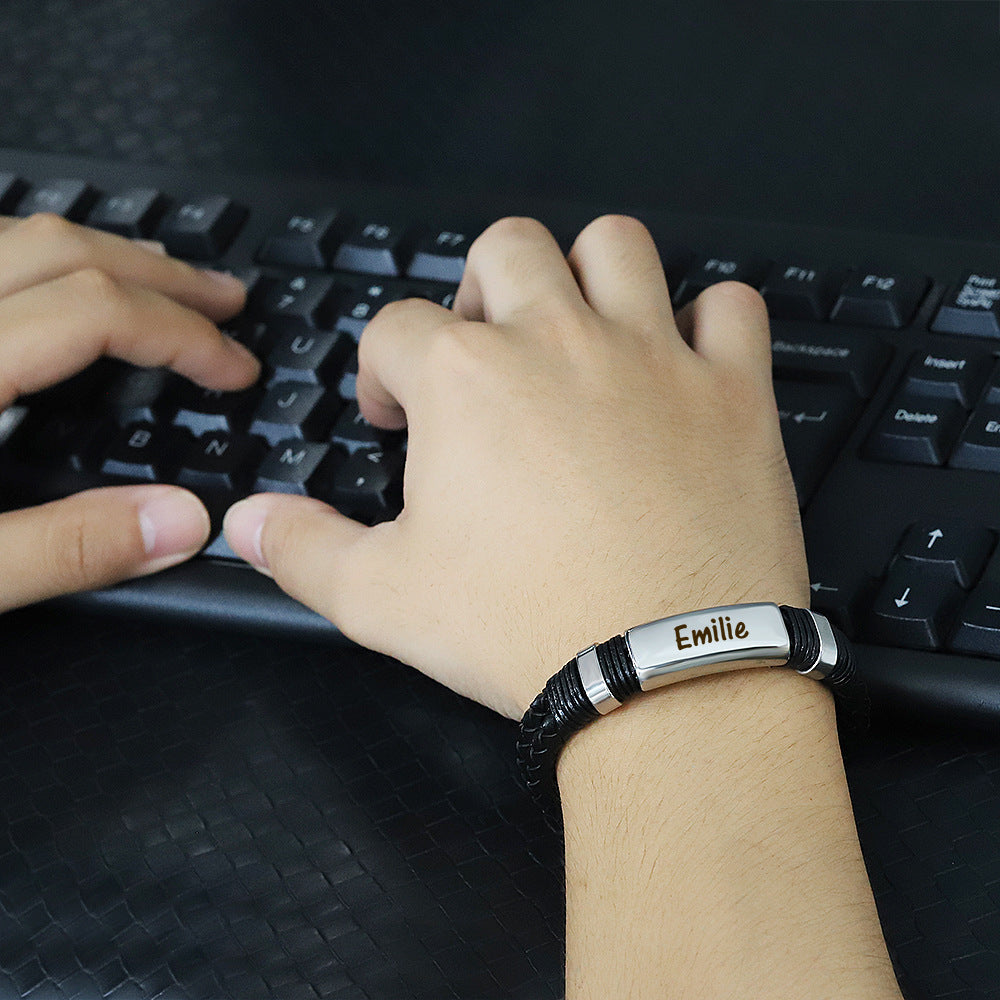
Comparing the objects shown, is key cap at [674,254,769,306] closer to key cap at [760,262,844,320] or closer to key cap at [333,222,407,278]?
key cap at [760,262,844,320]

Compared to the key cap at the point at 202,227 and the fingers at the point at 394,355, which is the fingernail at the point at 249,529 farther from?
the key cap at the point at 202,227

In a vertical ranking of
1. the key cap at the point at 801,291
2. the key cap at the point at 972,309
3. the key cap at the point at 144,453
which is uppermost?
the key cap at the point at 972,309

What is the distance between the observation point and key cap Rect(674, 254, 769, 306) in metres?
0.66

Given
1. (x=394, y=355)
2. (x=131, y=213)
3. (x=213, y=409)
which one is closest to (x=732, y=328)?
(x=394, y=355)

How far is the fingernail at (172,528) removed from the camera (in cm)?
59

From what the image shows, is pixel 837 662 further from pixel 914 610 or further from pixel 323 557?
pixel 323 557

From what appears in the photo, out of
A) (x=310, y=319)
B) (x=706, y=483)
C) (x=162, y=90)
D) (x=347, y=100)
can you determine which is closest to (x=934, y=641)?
(x=706, y=483)

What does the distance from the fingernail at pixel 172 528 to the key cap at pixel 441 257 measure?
187 millimetres

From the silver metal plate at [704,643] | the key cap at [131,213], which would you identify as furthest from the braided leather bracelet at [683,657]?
the key cap at [131,213]

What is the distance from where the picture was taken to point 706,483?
536 mm

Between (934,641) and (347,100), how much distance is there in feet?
1.76

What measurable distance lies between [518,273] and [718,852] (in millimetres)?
311

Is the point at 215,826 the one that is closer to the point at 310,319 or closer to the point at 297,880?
the point at 297,880

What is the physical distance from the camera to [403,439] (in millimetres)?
621
